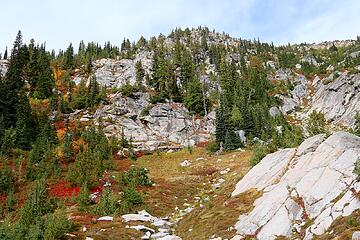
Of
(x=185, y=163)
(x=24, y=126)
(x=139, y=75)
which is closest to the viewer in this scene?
(x=185, y=163)

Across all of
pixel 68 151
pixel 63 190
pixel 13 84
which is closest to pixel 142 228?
pixel 63 190

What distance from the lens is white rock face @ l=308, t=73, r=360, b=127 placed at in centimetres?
9617

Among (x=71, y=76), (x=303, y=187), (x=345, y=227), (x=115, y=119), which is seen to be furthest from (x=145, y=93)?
(x=345, y=227)

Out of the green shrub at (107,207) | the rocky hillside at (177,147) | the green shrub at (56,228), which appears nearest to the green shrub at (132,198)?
the rocky hillside at (177,147)

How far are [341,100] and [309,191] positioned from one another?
90.2m

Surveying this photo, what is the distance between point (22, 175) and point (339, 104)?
286 feet

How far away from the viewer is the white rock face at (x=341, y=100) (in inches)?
3786

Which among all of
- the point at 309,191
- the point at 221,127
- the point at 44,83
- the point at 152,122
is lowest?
the point at 309,191

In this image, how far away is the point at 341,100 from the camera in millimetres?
103562

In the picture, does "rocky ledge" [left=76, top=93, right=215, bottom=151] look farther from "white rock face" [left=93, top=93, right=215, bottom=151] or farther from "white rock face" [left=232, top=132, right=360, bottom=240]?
"white rock face" [left=232, top=132, right=360, bottom=240]

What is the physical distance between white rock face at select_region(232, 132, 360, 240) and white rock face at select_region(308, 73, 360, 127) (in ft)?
230

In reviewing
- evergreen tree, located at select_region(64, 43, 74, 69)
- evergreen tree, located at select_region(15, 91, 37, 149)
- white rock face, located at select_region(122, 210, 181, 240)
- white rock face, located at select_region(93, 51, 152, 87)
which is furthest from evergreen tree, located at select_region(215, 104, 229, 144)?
evergreen tree, located at select_region(64, 43, 74, 69)

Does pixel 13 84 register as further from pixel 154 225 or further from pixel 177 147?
pixel 154 225

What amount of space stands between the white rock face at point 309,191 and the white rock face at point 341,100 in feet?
230
